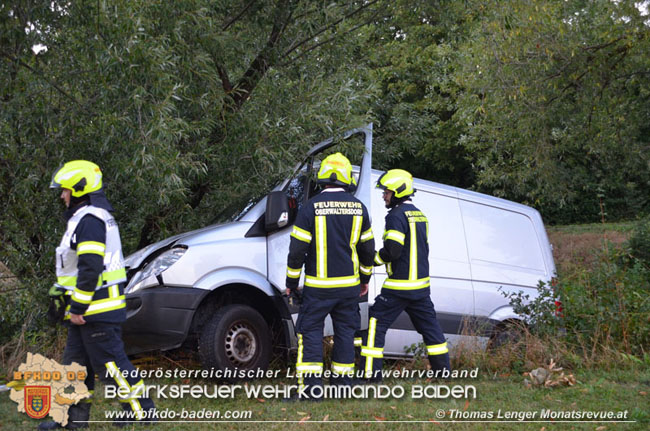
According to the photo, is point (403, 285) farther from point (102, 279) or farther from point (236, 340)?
point (102, 279)

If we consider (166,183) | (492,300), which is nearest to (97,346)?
(166,183)

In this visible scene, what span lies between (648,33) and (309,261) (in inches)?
282

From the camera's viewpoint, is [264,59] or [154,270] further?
[264,59]

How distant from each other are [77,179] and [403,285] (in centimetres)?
275

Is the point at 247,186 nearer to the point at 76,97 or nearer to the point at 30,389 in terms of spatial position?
the point at 76,97

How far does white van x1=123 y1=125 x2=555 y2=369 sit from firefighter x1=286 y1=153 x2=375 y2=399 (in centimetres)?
58

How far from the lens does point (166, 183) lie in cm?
529

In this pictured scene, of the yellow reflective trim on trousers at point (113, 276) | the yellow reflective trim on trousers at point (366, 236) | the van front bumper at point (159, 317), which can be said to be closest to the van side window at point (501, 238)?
the yellow reflective trim on trousers at point (366, 236)

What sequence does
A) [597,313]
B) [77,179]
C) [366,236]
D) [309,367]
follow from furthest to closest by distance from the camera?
[597,313]
[366,236]
[309,367]
[77,179]

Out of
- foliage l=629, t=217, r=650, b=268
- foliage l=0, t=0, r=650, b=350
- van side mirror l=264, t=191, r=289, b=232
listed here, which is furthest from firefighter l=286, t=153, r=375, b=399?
foliage l=629, t=217, r=650, b=268

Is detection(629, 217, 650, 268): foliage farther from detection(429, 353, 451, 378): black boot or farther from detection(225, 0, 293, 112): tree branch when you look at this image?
detection(225, 0, 293, 112): tree branch

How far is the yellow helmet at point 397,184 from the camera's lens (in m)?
A: 5.47

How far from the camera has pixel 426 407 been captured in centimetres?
494

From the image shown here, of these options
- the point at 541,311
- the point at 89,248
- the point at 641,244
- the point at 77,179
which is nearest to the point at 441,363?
the point at 541,311
